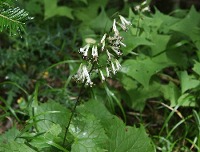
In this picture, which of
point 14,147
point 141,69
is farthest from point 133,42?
point 14,147

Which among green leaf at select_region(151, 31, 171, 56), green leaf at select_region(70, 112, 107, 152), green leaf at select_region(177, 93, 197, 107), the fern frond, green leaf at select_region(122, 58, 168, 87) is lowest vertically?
green leaf at select_region(177, 93, 197, 107)

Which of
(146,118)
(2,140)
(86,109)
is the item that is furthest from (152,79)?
(2,140)

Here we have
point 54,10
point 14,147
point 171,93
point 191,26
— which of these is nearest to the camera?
point 14,147

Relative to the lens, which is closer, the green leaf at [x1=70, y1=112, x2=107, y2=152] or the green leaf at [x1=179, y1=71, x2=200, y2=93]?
the green leaf at [x1=70, y1=112, x2=107, y2=152]

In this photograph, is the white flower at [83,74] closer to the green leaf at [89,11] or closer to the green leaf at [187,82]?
the green leaf at [187,82]

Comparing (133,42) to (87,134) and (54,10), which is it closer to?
(87,134)

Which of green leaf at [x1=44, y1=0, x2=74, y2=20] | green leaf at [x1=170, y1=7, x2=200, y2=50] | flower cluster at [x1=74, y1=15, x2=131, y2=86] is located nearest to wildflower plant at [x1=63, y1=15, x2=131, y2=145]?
flower cluster at [x1=74, y1=15, x2=131, y2=86]

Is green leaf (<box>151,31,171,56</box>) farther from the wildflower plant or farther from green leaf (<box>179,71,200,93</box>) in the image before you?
the wildflower plant

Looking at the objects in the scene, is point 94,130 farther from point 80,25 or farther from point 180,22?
point 80,25
